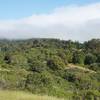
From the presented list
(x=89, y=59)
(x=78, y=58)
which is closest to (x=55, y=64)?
(x=78, y=58)

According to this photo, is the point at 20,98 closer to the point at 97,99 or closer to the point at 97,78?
the point at 97,99

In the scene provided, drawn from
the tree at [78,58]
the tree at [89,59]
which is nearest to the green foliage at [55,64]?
the tree at [78,58]

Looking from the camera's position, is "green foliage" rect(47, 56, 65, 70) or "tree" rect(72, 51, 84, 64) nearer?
"green foliage" rect(47, 56, 65, 70)

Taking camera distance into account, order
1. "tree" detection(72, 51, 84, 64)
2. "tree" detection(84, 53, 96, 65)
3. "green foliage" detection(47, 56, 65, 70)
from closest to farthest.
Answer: "green foliage" detection(47, 56, 65, 70), "tree" detection(72, 51, 84, 64), "tree" detection(84, 53, 96, 65)

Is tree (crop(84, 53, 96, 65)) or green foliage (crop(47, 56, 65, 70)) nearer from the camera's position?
green foliage (crop(47, 56, 65, 70))

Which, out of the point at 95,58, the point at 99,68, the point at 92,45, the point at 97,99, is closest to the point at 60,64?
the point at 99,68

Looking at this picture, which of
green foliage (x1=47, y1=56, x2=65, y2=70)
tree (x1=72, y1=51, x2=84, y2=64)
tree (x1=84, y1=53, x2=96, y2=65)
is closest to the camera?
green foliage (x1=47, y1=56, x2=65, y2=70)

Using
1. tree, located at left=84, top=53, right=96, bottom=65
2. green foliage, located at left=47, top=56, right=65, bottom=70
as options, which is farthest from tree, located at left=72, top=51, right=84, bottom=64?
green foliage, located at left=47, top=56, right=65, bottom=70

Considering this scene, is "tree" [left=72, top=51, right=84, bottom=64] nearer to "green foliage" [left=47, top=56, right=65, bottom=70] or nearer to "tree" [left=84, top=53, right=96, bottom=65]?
"tree" [left=84, top=53, right=96, bottom=65]

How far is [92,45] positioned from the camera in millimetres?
123562

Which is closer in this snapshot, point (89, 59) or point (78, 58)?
point (78, 58)

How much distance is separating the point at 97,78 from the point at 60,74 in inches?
300

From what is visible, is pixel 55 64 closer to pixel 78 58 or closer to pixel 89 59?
pixel 78 58

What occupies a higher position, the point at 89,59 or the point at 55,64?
the point at 89,59
